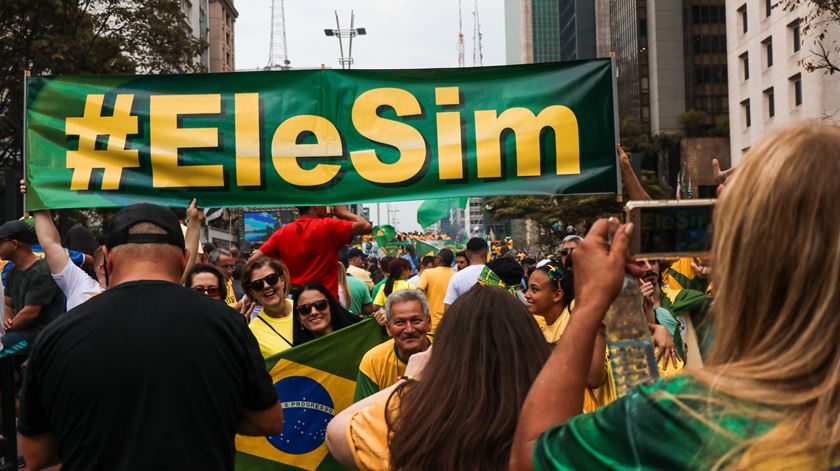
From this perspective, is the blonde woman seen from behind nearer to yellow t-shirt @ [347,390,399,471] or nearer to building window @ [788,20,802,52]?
yellow t-shirt @ [347,390,399,471]

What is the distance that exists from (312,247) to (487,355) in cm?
393

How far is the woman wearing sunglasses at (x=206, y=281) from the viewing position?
6.19 metres

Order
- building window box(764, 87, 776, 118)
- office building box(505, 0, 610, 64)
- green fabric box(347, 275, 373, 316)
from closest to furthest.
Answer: green fabric box(347, 275, 373, 316) → building window box(764, 87, 776, 118) → office building box(505, 0, 610, 64)

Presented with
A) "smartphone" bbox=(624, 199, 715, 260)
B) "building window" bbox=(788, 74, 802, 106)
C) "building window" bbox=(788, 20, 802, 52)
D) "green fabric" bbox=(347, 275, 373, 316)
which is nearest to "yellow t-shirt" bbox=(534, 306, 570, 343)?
"green fabric" bbox=(347, 275, 373, 316)

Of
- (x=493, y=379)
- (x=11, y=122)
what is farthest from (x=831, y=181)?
(x=11, y=122)

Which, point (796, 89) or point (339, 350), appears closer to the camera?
point (339, 350)

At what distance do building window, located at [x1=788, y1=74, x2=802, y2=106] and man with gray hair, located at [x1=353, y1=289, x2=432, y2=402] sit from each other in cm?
4019

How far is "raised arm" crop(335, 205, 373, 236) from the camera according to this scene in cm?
627

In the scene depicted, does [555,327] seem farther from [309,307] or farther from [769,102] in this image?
[769,102]

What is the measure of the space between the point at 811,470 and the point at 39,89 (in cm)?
594

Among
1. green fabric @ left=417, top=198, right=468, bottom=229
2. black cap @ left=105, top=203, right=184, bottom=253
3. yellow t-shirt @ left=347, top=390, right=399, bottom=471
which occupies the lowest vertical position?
yellow t-shirt @ left=347, top=390, right=399, bottom=471

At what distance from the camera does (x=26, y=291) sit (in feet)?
25.6

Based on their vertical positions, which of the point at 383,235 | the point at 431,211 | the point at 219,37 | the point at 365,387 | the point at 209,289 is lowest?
the point at 365,387

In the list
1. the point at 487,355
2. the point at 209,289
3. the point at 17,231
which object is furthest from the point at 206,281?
the point at 487,355
